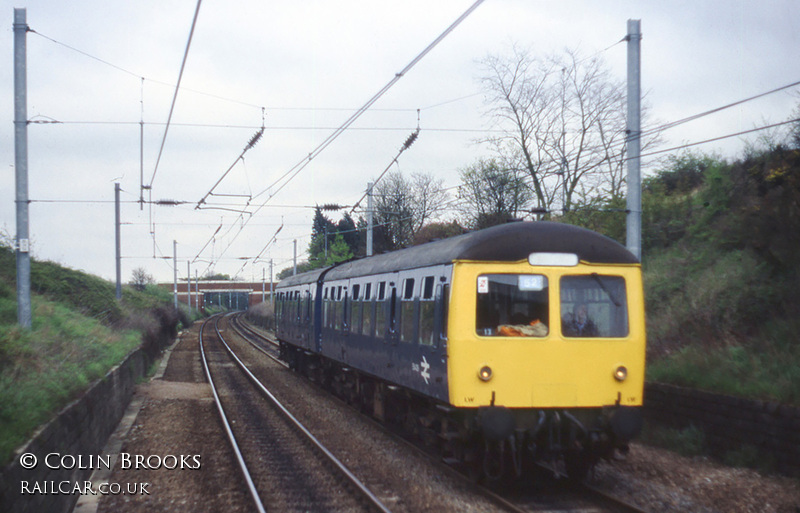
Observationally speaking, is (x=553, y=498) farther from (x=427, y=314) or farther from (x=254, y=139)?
(x=254, y=139)

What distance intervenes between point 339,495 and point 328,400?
28.5 feet

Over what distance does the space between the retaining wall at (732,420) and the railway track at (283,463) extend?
14.9 feet

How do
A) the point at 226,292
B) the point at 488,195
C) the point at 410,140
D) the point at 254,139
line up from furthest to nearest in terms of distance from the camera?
the point at 226,292
the point at 488,195
the point at 410,140
the point at 254,139

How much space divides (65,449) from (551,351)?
17.1 feet

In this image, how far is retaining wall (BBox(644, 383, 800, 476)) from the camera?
8.49 metres

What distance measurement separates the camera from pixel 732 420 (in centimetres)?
948


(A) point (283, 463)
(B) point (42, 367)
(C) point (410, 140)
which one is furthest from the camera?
(C) point (410, 140)

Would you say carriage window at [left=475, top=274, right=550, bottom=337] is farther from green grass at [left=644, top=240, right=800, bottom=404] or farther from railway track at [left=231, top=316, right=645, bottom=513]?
green grass at [left=644, top=240, right=800, bottom=404]


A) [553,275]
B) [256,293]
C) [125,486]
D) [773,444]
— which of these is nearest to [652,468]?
[773,444]

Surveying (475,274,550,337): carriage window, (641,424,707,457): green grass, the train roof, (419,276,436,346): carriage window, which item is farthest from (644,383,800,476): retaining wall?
(419,276,436,346): carriage window

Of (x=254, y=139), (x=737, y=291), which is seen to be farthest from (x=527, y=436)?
(x=254, y=139)

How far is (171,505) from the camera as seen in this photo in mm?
8039

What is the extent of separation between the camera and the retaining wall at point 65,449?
5711 mm

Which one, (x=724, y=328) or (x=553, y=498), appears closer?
(x=553, y=498)
